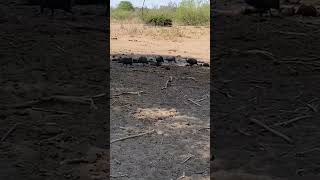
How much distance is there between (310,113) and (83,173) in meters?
1.55

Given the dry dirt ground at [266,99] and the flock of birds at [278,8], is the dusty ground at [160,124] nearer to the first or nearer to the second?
the dry dirt ground at [266,99]

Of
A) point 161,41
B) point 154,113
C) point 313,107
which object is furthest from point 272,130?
point 161,41

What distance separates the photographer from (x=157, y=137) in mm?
2906

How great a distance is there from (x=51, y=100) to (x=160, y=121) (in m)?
0.71

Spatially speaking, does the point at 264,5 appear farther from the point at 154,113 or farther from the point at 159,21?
the point at 159,21

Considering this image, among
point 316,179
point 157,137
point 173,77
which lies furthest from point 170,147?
point 173,77

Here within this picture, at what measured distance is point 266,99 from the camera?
3479 millimetres

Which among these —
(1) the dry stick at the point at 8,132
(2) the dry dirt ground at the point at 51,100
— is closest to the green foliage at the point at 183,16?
(2) the dry dirt ground at the point at 51,100

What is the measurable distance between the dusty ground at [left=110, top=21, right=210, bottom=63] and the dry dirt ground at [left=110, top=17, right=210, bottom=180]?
62.2 inches

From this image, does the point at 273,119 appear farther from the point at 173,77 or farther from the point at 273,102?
the point at 173,77

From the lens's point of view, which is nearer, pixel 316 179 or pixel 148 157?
pixel 316 179

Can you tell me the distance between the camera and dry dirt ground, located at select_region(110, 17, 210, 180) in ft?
7.95

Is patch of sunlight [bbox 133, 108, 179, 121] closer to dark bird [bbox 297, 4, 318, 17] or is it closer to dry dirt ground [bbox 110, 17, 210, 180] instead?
dry dirt ground [bbox 110, 17, 210, 180]

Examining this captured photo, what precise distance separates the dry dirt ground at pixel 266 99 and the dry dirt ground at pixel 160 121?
4.5 inches
